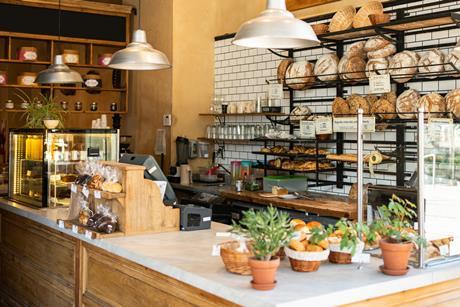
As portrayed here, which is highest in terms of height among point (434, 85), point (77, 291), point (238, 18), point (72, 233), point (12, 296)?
point (238, 18)

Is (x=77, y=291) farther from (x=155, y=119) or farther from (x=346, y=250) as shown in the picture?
(x=155, y=119)

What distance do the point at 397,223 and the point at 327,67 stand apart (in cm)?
298

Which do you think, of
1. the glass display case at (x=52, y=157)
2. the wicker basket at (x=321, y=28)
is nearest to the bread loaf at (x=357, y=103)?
the wicker basket at (x=321, y=28)

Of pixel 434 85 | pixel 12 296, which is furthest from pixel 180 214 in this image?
pixel 434 85

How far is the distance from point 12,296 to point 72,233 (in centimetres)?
156

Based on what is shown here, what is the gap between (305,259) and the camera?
2434 millimetres

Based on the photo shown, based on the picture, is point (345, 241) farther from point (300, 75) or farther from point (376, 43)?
point (300, 75)

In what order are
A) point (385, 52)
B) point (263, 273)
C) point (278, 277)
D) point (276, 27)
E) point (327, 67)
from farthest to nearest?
point (327, 67)
point (385, 52)
point (276, 27)
point (278, 277)
point (263, 273)

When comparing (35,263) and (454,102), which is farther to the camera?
(35,263)

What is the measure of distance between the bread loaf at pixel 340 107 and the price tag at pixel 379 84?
358mm

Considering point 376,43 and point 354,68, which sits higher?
point 376,43

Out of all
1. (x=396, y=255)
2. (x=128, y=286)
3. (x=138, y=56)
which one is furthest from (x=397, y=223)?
(x=138, y=56)

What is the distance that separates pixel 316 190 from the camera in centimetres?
581

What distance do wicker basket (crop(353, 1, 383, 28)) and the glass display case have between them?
2204 mm
